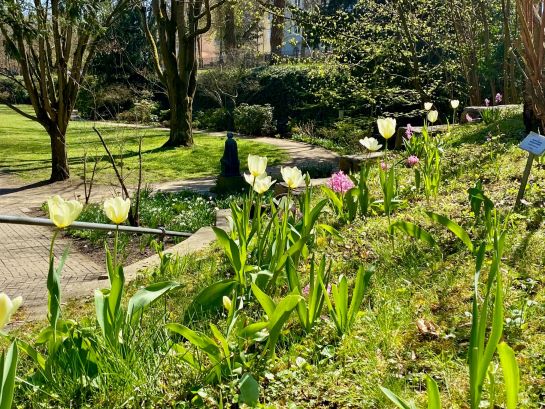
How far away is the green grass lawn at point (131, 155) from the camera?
13023 millimetres

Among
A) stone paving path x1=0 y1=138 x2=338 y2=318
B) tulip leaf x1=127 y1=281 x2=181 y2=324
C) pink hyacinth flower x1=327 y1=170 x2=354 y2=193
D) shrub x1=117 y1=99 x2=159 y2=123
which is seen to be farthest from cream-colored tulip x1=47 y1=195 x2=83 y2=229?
shrub x1=117 y1=99 x2=159 y2=123

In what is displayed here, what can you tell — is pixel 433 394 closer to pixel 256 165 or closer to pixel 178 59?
pixel 256 165

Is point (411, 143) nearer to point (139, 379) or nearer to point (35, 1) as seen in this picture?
point (139, 379)

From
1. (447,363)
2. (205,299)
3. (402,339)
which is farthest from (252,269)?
(447,363)

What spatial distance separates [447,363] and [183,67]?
16.0 metres

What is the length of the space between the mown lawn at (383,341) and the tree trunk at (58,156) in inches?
378

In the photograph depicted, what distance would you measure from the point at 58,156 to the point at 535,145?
1119 cm

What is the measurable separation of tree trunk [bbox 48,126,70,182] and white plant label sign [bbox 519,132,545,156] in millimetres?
10929

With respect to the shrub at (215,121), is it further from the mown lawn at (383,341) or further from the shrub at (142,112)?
the mown lawn at (383,341)

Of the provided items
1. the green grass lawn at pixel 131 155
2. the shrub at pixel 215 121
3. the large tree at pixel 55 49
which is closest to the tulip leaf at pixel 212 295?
the green grass lawn at pixel 131 155

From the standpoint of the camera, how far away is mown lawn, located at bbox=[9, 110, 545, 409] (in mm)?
1769

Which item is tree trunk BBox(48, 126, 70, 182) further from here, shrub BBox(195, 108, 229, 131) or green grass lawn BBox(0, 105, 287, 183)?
shrub BBox(195, 108, 229, 131)

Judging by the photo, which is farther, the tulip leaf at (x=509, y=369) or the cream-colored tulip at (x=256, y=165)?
the cream-colored tulip at (x=256, y=165)

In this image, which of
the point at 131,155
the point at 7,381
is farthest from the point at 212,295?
the point at 131,155
